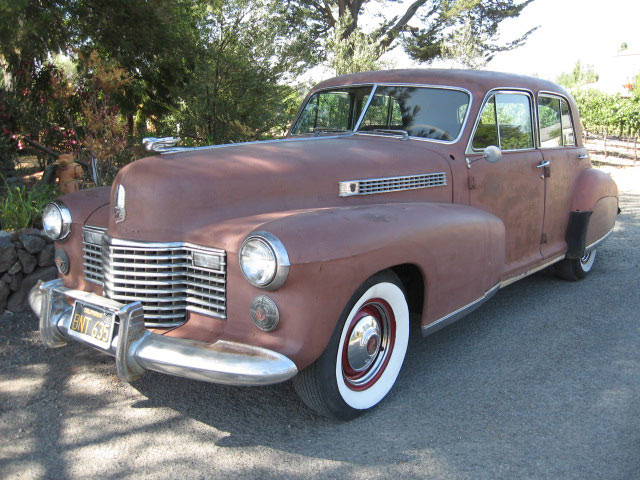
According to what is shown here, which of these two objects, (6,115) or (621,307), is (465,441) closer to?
(621,307)

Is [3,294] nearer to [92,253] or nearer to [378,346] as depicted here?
[92,253]

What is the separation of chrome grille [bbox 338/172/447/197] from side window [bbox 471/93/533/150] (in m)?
0.49

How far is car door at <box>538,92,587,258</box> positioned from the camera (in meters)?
4.72

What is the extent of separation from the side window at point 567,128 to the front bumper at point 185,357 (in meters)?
3.73

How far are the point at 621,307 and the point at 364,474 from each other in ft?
10.5

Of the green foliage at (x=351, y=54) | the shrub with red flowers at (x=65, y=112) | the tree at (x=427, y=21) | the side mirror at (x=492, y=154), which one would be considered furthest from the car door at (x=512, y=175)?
the tree at (x=427, y=21)

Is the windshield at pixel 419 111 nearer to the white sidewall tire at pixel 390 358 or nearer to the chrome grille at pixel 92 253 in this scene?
the white sidewall tire at pixel 390 358

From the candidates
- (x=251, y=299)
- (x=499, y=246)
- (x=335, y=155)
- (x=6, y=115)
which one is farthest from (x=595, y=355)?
(x=6, y=115)

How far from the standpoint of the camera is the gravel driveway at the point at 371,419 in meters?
2.59

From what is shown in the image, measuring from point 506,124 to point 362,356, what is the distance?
2.27 metres

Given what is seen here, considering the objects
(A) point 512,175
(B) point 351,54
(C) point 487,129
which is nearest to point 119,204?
(C) point 487,129

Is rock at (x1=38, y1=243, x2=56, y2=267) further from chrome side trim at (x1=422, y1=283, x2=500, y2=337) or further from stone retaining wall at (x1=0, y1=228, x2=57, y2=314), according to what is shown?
chrome side trim at (x1=422, y1=283, x2=500, y2=337)

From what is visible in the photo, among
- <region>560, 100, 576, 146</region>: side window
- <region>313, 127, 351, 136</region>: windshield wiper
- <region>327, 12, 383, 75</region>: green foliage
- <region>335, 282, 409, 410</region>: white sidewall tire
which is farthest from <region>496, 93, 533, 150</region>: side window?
<region>327, 12, 383, 75</region>: green foliage

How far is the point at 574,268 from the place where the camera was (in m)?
5.38
